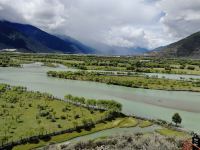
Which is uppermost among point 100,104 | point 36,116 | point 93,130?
point 100,104

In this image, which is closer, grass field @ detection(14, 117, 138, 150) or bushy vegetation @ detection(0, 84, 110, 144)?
grass field @ detection(14, 117, 138, 150)

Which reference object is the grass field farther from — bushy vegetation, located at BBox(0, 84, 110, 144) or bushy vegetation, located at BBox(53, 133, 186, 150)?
bushy vegetation, located at BBox(53, 133, 186, 150)

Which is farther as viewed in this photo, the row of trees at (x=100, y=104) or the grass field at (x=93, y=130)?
the row of trees at (x=100, y=104)

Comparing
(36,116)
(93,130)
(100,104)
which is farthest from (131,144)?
(100,104)

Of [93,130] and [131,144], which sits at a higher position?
[131,144]

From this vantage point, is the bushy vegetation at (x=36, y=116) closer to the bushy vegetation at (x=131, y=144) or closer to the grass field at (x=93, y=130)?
the grass field at (x=93, y=130)

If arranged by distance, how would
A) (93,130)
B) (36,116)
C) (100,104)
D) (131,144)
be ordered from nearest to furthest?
(131,144) → (93,130) → (36,116) → (100,104)

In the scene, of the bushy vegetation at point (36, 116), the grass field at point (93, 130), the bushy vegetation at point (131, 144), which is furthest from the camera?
the bushy vegetation at point (36, 116)

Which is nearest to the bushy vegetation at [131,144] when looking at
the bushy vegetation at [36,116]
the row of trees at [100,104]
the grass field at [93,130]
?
the grass field at [93,130]

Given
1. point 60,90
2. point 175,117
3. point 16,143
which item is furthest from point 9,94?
point 175,117

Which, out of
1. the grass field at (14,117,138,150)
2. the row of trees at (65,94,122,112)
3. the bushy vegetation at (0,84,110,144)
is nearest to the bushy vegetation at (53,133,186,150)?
the grass field at (14,117,138,150)

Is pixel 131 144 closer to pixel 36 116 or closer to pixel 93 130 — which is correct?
pixel 93 130

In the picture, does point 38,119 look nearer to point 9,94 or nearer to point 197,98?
point 9,94
